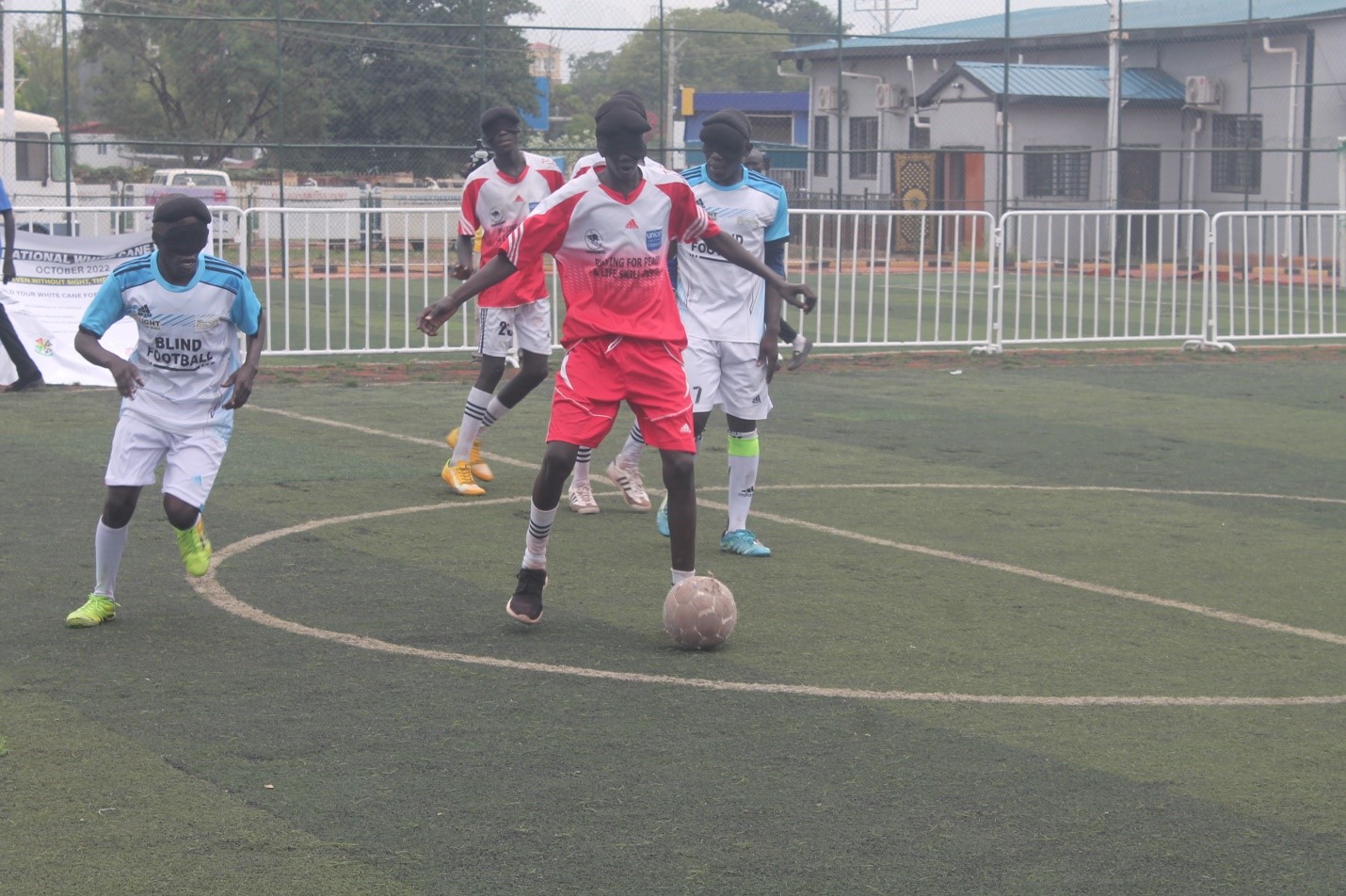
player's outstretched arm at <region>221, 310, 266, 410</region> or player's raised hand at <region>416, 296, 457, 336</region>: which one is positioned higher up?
player's raised hand at <region>416, 296, 457, 336</region>

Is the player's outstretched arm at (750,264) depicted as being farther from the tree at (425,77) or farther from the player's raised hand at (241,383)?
the tree at (425,77)

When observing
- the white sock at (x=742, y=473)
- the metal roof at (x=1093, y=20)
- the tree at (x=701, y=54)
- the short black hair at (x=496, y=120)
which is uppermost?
the metal roof at (x=1093, y=20)

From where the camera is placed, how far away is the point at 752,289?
840 cm

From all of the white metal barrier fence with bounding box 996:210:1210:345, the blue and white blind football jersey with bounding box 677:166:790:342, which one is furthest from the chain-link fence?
the blue and white blind football jersey with bounding box 677:166:790:342

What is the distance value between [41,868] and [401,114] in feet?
75.7

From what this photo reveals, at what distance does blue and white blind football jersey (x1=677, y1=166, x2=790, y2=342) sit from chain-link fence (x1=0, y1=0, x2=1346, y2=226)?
12.1m

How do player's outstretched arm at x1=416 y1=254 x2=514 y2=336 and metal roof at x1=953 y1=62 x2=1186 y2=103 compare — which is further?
metal roof at x1=953 y1=62 x2=1186 y2=103

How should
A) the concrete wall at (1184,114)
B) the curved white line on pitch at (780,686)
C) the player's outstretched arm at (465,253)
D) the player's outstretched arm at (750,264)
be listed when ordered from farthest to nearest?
1. the concrete wall at (1184,114)
2. the player's outstretched arm at (465,253)
3. the player's outstretched arm at (750,264)
4. the curved white line on pitch at (780,686)

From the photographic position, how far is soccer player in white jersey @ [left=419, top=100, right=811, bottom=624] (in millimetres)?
6555

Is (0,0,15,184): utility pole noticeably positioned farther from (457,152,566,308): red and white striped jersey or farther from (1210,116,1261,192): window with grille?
(1210,116,1261,192): window with grille

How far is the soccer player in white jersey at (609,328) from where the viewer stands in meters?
6.55

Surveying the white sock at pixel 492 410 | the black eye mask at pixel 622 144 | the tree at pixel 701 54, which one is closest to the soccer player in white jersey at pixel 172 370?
the black eye mask at pixel 622 144

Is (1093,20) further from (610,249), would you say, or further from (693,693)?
(693,693)

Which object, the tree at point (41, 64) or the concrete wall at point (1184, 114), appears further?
the concrete wall at point (1184, 114)
